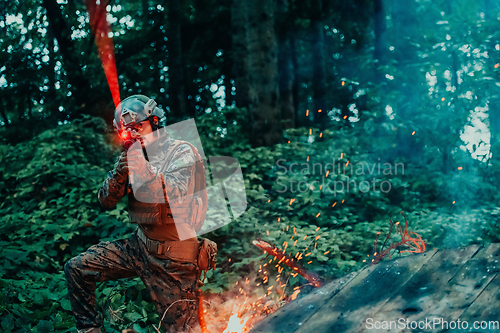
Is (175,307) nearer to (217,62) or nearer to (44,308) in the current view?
(44,308)

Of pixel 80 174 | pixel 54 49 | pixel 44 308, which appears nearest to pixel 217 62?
pixel 54 49

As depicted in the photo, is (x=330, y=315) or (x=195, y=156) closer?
(x=330, y=315)

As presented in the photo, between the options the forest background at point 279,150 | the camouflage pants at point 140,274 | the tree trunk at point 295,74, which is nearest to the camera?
the camouflage pants at point 140,274

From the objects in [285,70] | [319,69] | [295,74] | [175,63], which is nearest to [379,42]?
[319,69]

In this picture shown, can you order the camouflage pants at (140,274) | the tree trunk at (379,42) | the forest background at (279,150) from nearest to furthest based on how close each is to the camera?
the camouflage pants at (140,274), the forest background at (279,150), the tree trunk at (379,42)

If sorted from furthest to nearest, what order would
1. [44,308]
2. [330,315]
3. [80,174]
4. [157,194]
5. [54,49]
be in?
1. [54,49]
2. [80,174]
3. [44,308]
4. [157,194]
5. [330,315]

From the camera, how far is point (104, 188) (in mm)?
2961

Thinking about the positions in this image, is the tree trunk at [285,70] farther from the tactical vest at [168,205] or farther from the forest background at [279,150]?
the tactical vest at [168,205]

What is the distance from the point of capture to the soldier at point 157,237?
292 cm

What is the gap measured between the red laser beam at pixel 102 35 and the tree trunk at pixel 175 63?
174 centimetres

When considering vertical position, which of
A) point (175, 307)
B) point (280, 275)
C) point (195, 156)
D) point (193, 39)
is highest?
point (193, 39)

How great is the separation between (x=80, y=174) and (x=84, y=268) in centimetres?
437

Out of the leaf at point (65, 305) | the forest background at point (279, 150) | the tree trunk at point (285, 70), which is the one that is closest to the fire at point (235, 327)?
the forest background at point (279, 150)

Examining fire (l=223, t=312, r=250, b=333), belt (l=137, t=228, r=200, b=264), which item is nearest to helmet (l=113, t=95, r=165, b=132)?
belt (l=137, t=228, r=200, b=264)
